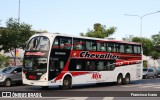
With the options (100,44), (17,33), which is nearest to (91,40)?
(100,44)

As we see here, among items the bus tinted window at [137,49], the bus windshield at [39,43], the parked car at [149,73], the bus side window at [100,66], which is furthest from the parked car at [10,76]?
the parked car at [149,73]

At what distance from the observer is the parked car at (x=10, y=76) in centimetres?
2592

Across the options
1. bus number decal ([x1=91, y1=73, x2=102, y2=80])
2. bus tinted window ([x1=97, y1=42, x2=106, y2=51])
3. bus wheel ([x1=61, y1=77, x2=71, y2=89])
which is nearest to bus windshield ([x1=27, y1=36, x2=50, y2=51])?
bus wheel ([x1=61, y1=77, x2=71, y2=89])

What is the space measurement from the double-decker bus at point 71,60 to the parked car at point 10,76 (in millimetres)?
3537

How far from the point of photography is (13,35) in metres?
37.6

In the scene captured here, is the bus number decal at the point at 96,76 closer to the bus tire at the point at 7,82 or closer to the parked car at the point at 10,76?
the parked car at the point at 10,76

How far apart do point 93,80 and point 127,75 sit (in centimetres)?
575

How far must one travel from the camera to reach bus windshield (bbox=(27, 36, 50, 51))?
22.4 metres

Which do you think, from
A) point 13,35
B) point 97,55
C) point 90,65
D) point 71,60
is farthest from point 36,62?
point 13,35

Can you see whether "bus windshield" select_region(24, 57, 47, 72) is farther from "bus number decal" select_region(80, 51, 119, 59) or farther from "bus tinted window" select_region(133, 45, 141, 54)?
"bus tinted window" select_region(133, 45, 141, 54)

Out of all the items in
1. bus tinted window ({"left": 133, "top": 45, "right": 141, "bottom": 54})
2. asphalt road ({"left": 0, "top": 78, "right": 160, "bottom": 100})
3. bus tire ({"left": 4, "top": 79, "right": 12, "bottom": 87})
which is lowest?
asphalt road ({"left": 0, "top": 78, "right": 160, "bottom": 100})

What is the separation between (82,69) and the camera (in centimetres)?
2500

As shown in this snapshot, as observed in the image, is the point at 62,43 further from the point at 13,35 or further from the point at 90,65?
the point at 13,35

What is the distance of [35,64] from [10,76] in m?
4.83
